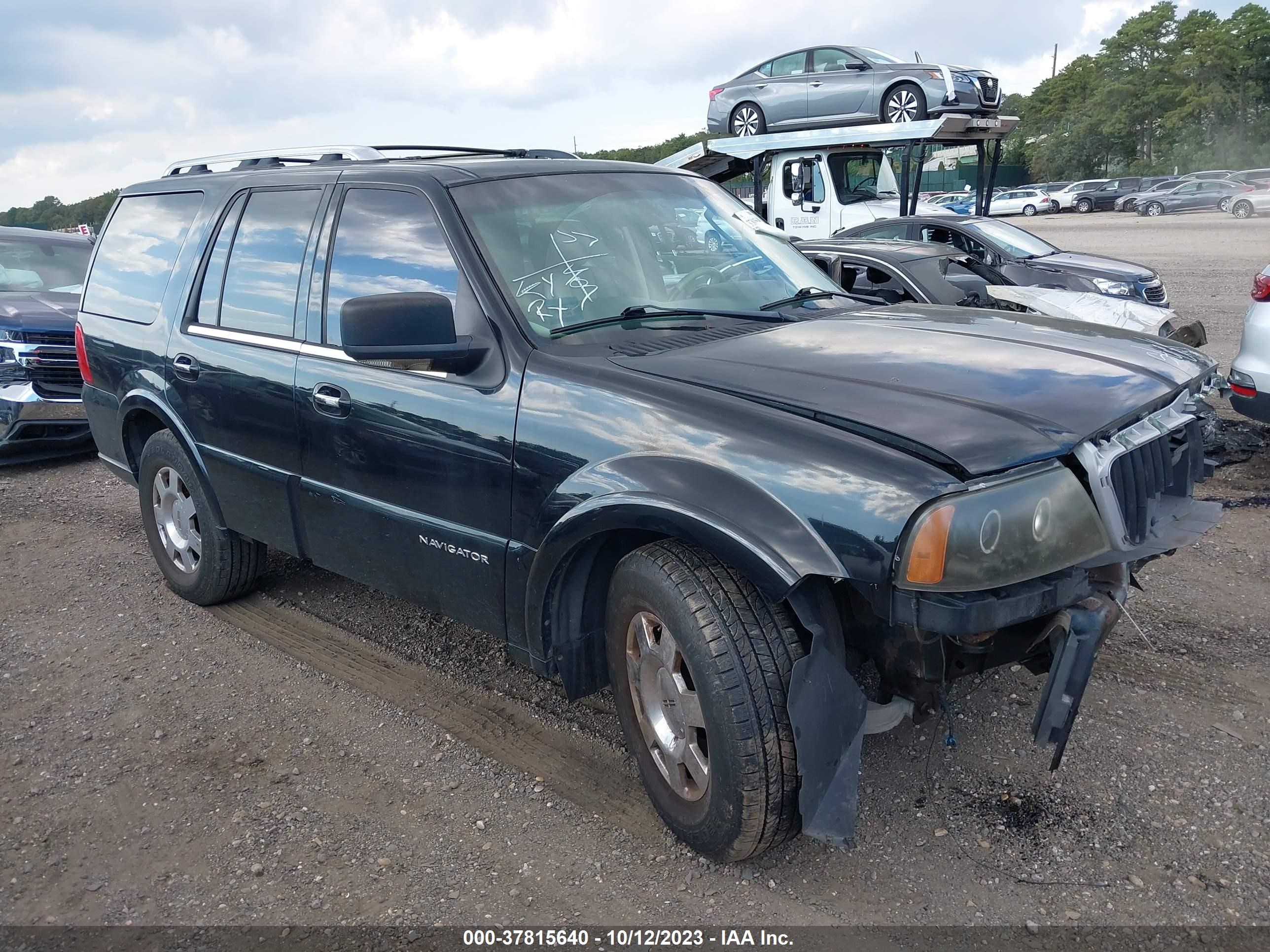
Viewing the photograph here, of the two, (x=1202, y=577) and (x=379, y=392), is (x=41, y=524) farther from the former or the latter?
(x=1202, y=577)

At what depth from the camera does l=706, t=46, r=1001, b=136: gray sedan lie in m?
13.9

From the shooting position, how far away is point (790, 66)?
49.3ft

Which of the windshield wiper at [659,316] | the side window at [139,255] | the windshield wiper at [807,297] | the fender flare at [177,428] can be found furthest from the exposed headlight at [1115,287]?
the fender flare at [177,428]

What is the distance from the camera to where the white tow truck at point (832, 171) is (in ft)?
44.0

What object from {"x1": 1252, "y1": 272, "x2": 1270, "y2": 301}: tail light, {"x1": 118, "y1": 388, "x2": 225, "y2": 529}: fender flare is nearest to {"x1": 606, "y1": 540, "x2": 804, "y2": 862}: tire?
{"x1": 118, "y1": 388, "x2": 225, "y2": 529}: fender flare

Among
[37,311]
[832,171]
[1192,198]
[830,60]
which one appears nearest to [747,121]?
[830,60]

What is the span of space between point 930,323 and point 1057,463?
1.08m

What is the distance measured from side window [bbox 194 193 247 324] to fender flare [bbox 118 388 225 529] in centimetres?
49

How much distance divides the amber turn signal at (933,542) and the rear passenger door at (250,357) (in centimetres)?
246

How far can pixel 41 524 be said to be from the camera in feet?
21.2

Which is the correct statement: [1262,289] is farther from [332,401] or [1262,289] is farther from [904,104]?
[904,104]

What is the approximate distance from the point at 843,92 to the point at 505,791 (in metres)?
13.5

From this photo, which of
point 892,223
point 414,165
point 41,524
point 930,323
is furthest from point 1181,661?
point 892,223

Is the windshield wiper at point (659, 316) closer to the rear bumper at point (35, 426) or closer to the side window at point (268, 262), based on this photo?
the side window at point (268, 262)
